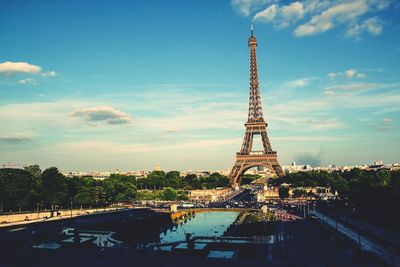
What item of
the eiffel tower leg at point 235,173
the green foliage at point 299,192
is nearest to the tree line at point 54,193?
the eiffel tower leg at point 235,173

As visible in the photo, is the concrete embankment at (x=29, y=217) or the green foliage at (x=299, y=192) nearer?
the concrete embankment at (x=29, y=217)

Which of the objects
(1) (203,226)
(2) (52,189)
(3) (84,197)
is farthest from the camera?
(3) (84,197)

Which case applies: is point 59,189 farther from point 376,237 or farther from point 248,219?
point 376,237

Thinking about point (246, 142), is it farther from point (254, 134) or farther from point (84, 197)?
point (84, 197)

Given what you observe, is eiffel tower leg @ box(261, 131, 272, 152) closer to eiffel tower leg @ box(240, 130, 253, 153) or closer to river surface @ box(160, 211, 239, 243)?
eiffel tower leg @ box(240, 130, 253, 153)

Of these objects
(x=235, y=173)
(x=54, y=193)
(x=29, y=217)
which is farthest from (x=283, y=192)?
(x=29, y=217)

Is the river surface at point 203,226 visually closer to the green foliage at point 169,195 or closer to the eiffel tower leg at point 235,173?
the green foliage at point 169,195

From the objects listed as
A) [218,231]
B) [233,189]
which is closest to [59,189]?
[218,231]
